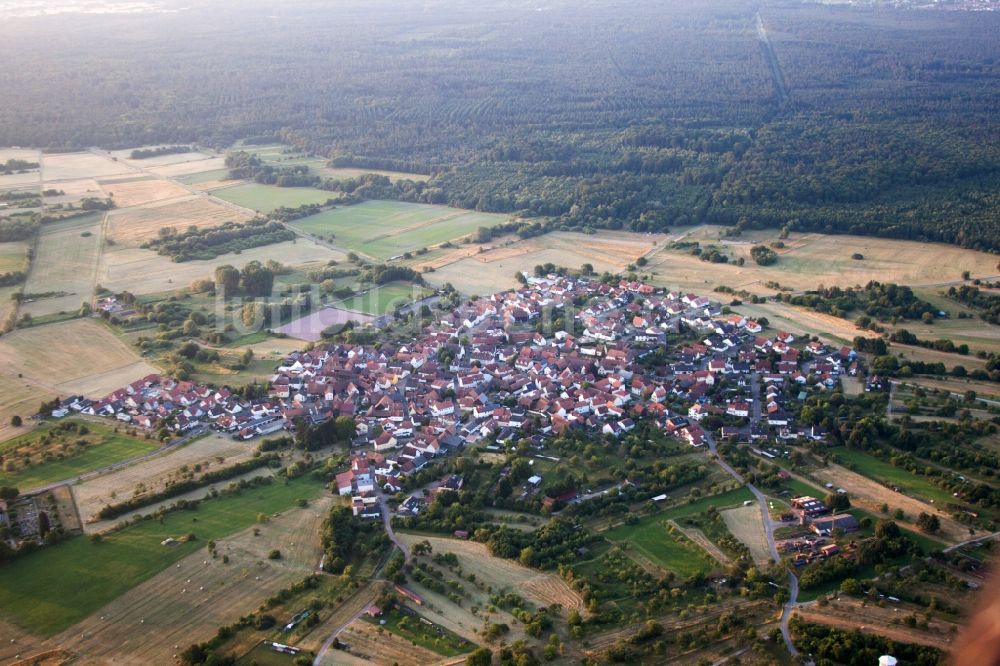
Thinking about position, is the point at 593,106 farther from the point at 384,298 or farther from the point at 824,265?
the point at 384,298

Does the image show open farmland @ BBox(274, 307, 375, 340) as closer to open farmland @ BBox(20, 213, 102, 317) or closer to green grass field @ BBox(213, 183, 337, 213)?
open farmland @ BBox(20, 213, 102, 317)

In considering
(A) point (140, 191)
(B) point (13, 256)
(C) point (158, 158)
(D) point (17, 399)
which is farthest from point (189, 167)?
(D) point (17, 399)

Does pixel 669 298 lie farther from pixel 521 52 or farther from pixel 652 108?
pixel 521 52

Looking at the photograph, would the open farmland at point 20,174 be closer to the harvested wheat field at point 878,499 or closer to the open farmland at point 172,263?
the open farmland at point 172,263

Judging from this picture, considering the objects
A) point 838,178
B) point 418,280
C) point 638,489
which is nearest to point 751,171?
point 838,178

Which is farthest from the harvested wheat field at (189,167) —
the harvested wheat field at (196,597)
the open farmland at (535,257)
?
the harvested wheat field at (196,597)
